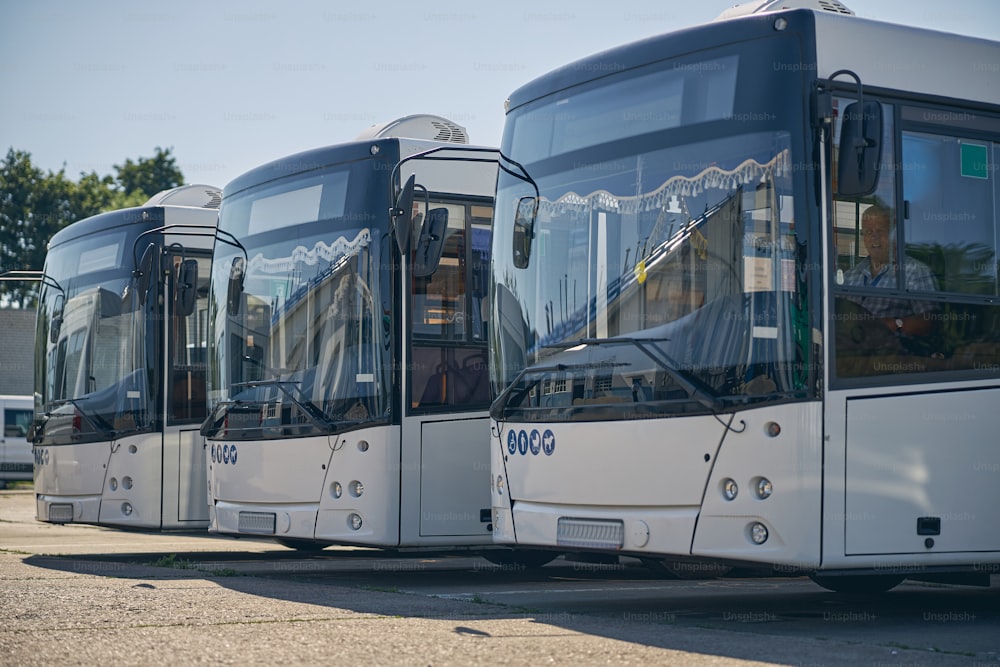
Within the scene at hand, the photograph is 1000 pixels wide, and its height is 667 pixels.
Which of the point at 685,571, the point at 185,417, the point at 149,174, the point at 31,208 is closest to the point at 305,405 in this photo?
the point at 185,417

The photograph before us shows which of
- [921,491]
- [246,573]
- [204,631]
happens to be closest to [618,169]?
[921,491]

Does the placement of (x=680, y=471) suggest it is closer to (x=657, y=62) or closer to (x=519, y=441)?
(x=519, y=441)

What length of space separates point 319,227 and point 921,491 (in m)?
5.42

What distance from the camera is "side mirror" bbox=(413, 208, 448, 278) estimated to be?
11.1 m

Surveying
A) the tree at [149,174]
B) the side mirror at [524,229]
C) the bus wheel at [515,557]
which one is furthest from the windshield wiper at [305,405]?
the tree at [149,174]

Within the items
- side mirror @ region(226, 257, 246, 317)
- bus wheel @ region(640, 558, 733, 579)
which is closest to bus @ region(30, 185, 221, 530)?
side mirror @ region(226, 257, 246, 317)

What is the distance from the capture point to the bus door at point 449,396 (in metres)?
11.8

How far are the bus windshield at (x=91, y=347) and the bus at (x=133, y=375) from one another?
0.01m

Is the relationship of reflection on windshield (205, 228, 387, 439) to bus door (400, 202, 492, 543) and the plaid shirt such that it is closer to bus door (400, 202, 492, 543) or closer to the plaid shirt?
bus door (400, 202, 492, 543)

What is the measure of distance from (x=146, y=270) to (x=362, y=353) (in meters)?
3.63

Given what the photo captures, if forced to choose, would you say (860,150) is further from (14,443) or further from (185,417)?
(14,443)

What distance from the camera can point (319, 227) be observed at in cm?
1213

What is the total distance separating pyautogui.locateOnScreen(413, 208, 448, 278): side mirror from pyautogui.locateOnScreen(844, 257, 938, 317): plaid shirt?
3.39 meters

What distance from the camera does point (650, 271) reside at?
30.1 ft
